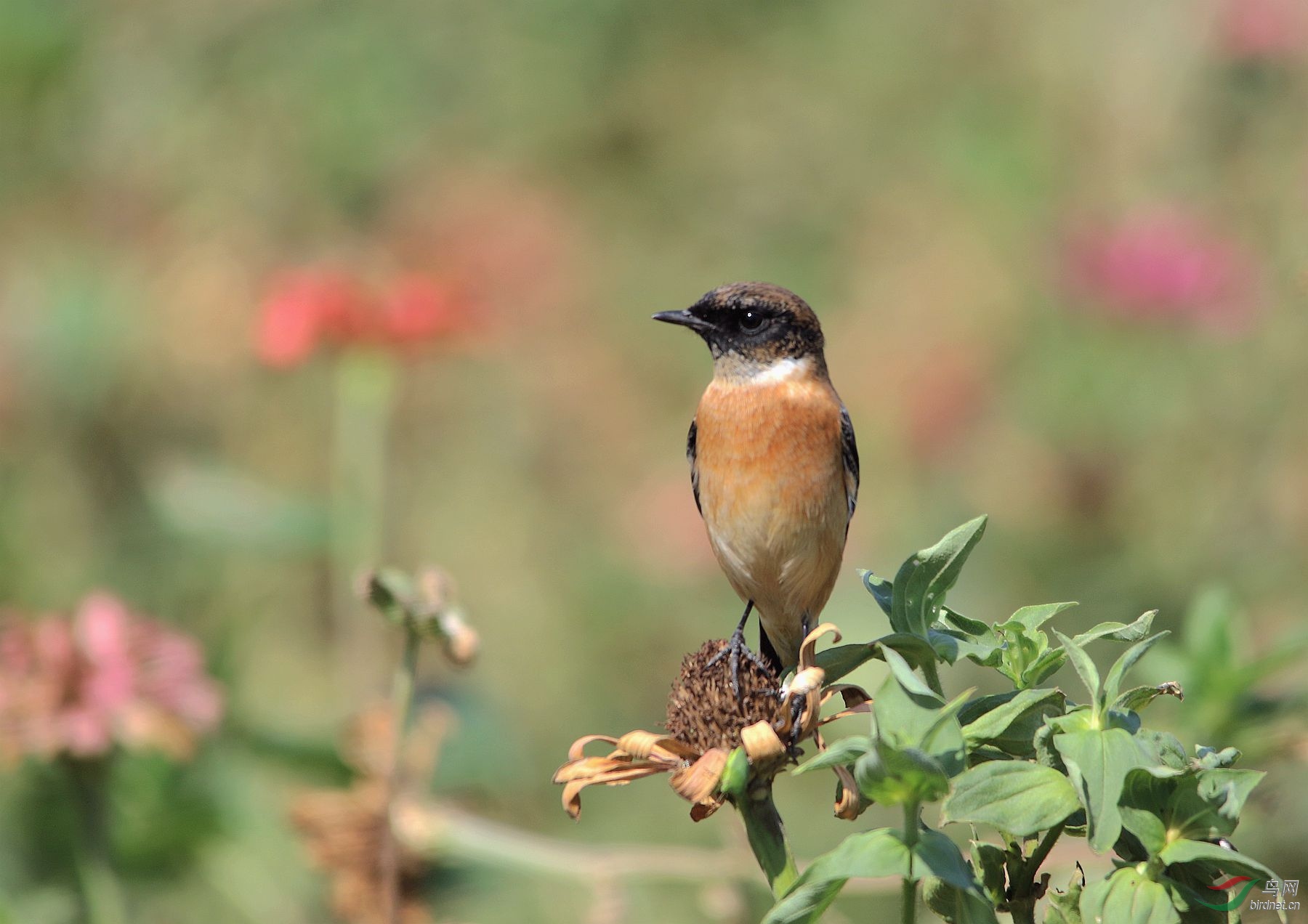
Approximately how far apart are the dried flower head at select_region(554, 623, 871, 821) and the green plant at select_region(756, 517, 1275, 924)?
17 centimetres

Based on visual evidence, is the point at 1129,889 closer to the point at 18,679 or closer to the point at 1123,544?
→ the point at 18,679

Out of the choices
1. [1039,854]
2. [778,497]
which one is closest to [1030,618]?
[1039,854]

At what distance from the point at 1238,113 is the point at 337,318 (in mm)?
4005

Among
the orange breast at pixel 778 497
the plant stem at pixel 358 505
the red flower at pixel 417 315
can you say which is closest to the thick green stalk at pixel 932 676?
the orange breast at pixel 778 497

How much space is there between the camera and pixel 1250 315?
18.3 feet

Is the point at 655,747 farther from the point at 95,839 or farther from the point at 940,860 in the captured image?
the point at 95,839

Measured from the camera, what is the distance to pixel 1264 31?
5918mm

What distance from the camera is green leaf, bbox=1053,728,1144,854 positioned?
1.39 meters

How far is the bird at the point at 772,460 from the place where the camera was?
10.7 feet

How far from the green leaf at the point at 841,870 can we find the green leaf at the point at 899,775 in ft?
0.14

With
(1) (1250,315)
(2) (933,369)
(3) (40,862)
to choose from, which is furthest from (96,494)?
(1) (1250,315)

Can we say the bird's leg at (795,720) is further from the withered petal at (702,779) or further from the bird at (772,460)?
the bird at (772,460)

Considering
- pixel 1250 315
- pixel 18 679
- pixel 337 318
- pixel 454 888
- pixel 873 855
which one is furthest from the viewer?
pixel 1250 315

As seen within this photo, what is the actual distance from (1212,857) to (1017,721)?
0.27 m
